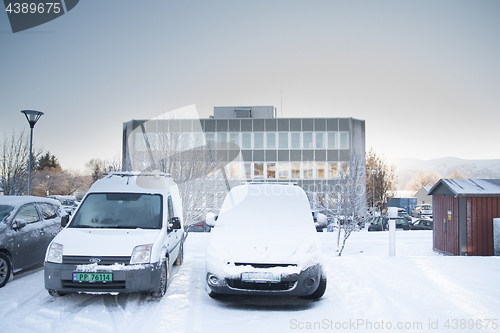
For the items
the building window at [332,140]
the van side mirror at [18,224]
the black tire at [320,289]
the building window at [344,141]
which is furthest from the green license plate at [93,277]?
the building window at [344,141]

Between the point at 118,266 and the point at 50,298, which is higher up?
the point at 118,266

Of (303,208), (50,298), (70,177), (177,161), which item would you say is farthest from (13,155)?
(70,177)

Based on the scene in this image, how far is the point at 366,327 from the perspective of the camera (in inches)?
180

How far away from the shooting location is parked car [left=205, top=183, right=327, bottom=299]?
5.18 m

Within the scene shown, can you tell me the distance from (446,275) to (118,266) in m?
6.23

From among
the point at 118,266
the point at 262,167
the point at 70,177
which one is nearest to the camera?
the point at 118,266

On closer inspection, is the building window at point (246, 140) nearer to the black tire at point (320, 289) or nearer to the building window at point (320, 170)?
the building window at point (320, 170)

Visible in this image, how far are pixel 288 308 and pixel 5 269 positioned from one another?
17.1ft

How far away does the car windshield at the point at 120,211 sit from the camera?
6.21m

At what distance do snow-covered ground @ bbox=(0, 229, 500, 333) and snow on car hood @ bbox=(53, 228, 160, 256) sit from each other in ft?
2.70

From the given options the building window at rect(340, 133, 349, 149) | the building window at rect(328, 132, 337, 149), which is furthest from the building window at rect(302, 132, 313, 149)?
the building window at rect(340, 133, 349, 149)

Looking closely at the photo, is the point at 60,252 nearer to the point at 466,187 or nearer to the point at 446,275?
the point at 446,275

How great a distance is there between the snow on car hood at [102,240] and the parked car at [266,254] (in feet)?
3.67

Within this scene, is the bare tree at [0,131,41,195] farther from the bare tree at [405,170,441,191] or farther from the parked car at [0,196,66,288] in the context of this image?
the bare tree at [405,170,441,191]
